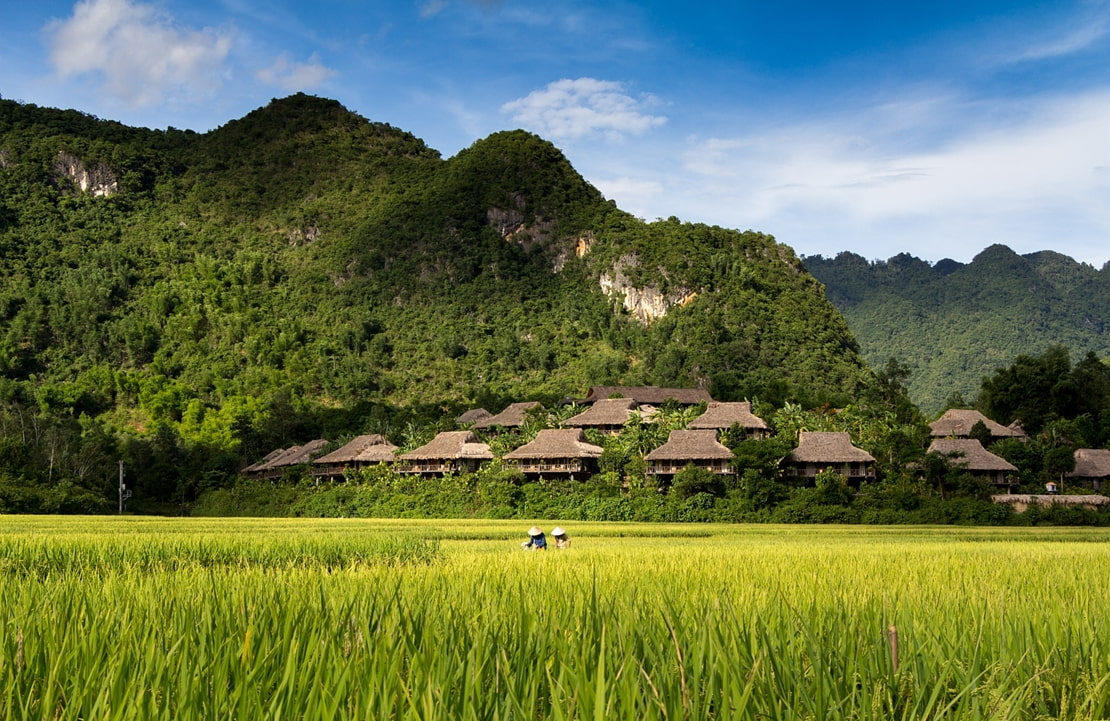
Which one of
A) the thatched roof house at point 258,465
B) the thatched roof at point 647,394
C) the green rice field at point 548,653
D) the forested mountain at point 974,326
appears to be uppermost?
the forested mountain at point 974,326

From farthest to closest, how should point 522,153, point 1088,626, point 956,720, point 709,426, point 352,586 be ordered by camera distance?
1. point 522,153
2. point 709,426
3. point 352,586
4. point 1088,626
5. point 956,720

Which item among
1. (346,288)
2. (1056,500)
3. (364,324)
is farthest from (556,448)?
(346,288)

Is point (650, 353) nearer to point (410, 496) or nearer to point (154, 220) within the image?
point (410, 496)

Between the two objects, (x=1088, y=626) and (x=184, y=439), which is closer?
(x=1088, y=626)

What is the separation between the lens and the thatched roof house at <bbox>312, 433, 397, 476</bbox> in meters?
55.8

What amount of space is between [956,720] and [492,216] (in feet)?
454

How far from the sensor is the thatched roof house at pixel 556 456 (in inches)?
2010

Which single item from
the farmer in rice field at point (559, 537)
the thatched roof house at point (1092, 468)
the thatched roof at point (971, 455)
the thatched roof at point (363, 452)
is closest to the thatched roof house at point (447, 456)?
the thatched roof at point (363, 452)

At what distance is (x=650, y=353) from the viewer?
96938mm

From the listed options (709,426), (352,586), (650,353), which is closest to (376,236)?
(650,353)

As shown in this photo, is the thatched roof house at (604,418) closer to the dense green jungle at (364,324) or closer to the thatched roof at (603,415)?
the thatched roof at (603,415)

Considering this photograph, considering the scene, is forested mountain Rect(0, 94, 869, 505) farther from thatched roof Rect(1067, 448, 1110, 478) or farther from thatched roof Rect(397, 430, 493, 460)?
thatched roof Rect(1067, 448, 1110, 478)

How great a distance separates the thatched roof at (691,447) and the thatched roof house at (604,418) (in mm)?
10518

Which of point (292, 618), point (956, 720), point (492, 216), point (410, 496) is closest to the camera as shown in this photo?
point (956, 720)
